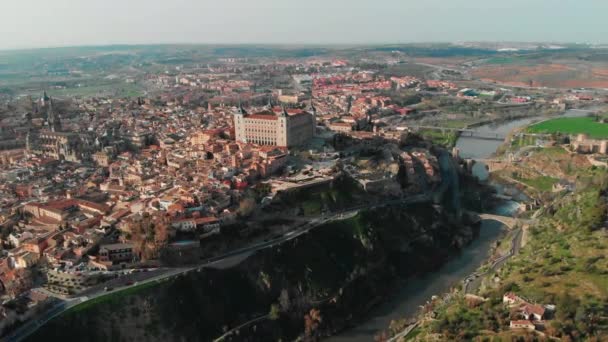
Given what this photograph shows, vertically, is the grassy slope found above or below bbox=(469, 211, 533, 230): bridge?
above

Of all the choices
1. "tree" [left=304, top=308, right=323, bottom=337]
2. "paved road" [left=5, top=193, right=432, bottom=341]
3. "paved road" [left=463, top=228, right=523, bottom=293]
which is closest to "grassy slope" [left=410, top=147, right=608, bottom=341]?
"paved road" [left=463, top=228, right=523, bottom=293]

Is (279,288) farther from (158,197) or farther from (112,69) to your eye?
(112,69)

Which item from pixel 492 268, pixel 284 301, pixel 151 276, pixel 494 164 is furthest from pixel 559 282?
pixel 494 164

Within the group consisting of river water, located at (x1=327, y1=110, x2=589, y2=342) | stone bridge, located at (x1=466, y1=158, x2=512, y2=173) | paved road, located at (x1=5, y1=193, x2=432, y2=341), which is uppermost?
paved road, located at (x1=5, y1=193, x2=432, y2=341)

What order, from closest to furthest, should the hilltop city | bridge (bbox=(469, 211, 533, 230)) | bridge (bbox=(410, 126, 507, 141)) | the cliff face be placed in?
the cliff face, the hilltop city, bridge (bbox=(469, 211, 533, 230)), bridge (bbox=(410, 126, 507, 141))

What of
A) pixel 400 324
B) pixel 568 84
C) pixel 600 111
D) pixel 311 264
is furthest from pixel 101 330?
pixel 568 84

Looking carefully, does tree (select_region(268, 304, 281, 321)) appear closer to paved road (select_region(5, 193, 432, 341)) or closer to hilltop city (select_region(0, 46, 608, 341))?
hilltop city (select_region(0, 46, 608, 341))

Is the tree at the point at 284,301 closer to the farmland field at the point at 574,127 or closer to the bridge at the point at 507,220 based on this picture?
the bridge at the point at 507,220
